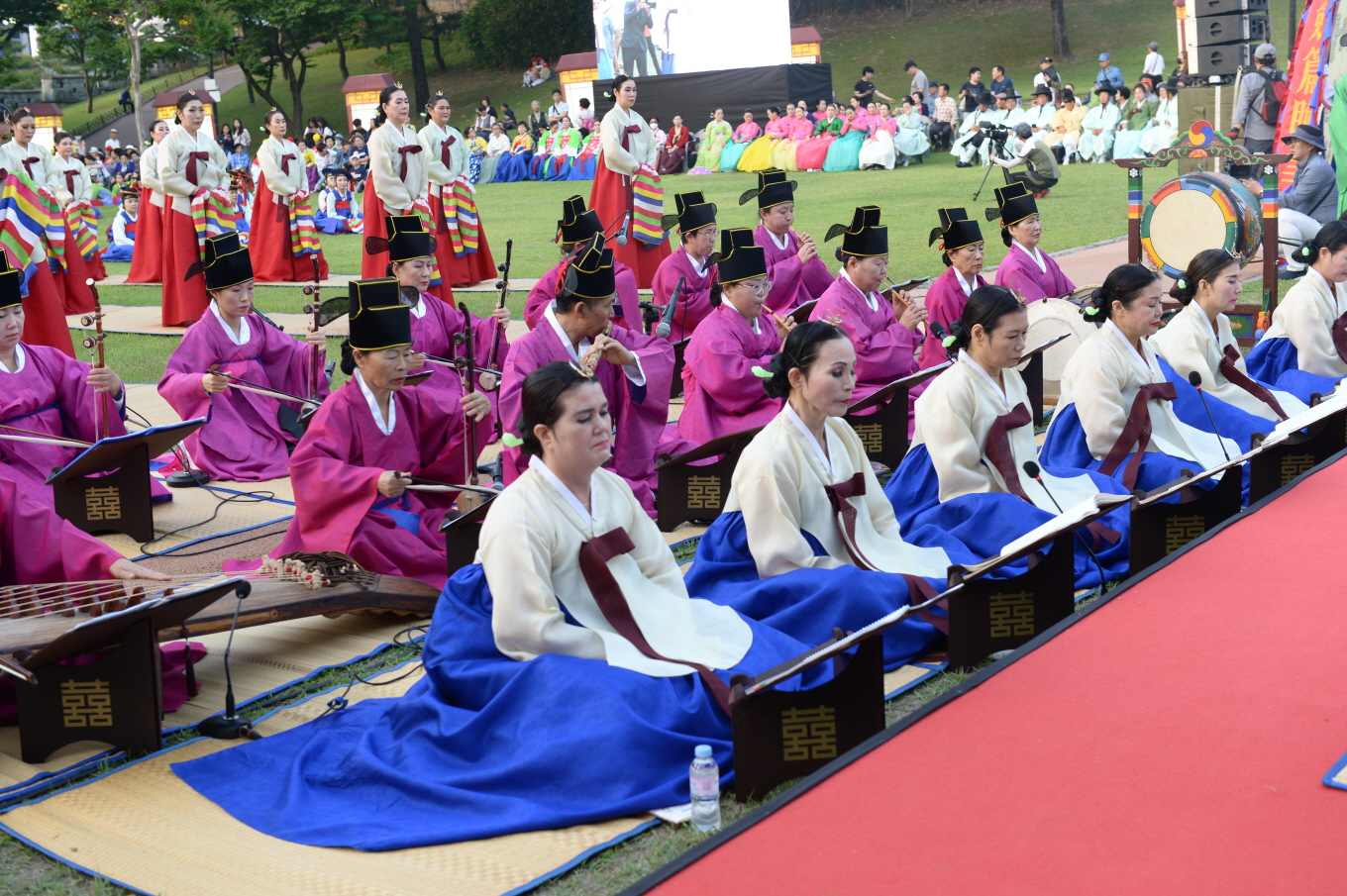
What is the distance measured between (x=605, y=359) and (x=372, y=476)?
1277mm

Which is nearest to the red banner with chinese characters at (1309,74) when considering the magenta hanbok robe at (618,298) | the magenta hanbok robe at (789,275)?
the magenta hanbok robe at (789,275)

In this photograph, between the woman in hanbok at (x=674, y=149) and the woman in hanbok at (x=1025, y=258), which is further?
the woman in hanbok at (x=674, y=149)

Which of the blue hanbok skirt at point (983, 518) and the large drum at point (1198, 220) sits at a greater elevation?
the large drum at point (1198, 220)

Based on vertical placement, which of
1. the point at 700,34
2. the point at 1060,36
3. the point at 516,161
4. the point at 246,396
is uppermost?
the point at 1060,36

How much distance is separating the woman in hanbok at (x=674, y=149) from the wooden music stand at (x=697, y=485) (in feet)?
63.0

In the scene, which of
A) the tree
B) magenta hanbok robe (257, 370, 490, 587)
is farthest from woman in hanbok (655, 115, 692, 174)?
magenta hanbok robe (257, 370, 490, 587)

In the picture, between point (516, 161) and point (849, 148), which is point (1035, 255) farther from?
point (516, 161)

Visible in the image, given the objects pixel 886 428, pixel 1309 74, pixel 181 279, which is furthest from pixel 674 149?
pixel 886 428

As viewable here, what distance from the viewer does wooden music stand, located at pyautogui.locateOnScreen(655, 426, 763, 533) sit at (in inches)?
204

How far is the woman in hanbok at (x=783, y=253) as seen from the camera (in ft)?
24.0

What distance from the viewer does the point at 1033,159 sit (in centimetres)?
1723

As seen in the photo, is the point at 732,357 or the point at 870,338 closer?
the point at 732,357

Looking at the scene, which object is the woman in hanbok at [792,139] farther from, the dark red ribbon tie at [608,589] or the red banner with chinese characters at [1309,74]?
the dark red ribbon tie at [608,589]

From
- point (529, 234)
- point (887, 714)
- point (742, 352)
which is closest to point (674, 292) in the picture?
point (742, 352)
